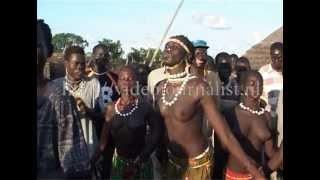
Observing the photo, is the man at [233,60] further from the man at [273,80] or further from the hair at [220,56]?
the man at [273,80]

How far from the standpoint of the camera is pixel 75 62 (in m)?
5.45

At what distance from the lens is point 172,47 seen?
5.41 metres

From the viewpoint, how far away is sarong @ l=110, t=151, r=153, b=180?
546 centimetres

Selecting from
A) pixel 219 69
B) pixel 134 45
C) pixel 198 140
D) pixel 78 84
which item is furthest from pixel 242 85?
pixel 78 84

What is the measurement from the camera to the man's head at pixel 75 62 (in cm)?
541

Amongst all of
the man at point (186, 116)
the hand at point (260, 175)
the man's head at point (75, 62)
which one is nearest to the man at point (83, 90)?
the man's head at point (75, 62)

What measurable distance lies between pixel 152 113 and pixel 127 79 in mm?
339

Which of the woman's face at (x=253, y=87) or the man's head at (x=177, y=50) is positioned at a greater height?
the man's head at (x=177, y=50)

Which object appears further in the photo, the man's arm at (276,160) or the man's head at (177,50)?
the man's arm at (276,160)

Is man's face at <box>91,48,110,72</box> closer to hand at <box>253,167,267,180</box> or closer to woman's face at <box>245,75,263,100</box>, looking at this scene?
woman's face at <box>245,75,263,100</box>

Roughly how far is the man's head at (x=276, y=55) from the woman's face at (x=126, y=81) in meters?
1.13

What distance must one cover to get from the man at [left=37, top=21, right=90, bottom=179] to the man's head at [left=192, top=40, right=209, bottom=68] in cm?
105

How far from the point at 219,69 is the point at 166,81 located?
0.44 m

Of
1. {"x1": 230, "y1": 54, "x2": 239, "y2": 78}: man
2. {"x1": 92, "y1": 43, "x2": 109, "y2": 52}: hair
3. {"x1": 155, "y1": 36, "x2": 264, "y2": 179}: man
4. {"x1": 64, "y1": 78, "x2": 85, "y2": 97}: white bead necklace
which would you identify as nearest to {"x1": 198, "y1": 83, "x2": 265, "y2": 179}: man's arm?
{"x1": 155, "y1": 36, "x2": 264, "y2": 179}: man
